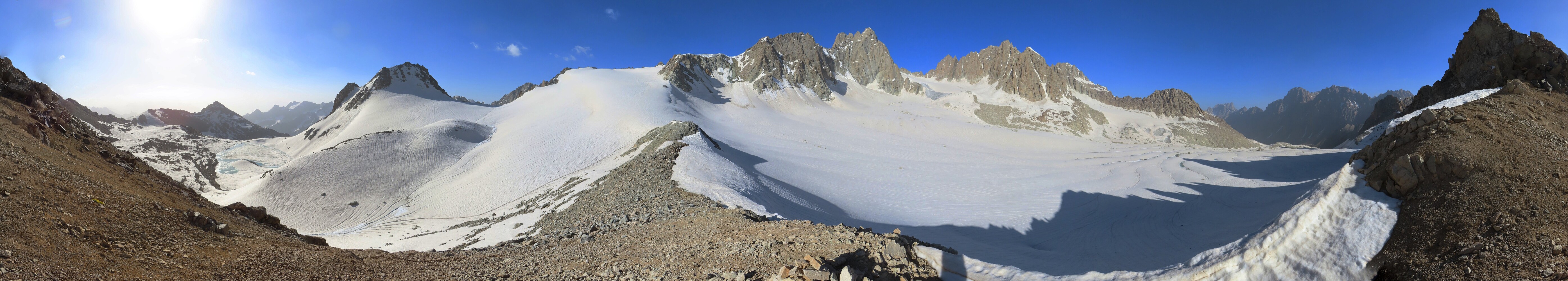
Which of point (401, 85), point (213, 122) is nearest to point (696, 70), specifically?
point (401, 85)

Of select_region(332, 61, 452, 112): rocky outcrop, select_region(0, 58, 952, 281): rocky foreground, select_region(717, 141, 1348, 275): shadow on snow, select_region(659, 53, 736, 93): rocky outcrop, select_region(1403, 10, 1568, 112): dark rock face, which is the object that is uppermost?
select_region(659, 53, 736, 93): rocky outcrop

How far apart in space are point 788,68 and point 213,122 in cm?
9750

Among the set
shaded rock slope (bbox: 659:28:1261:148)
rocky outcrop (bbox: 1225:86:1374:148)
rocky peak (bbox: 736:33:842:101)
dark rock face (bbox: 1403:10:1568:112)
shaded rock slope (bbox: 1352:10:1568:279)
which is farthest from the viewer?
rocky outcrop (bbox: 1225:86:1374:148)

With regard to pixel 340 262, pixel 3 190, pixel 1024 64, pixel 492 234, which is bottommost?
pixel 492 234

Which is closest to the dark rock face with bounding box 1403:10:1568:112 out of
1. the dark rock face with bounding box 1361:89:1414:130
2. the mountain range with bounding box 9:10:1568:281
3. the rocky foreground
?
the mountain range with bounding box 9:10:1568:281

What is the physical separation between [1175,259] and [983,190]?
19.9 m

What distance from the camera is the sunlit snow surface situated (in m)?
6.82

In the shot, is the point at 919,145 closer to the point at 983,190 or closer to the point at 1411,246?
the point at 983,190

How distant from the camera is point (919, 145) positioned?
57906 millimetres

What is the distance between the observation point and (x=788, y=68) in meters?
115

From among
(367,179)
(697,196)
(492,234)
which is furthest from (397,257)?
(367,179)

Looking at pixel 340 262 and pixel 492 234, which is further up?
pixel 340 262

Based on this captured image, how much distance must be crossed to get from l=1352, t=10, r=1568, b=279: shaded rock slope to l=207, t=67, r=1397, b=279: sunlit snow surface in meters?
0.39

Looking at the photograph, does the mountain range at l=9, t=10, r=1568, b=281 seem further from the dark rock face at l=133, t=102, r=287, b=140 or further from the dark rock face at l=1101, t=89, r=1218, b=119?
the dark rock face at l=1101, t=89, r=1218, b=119
